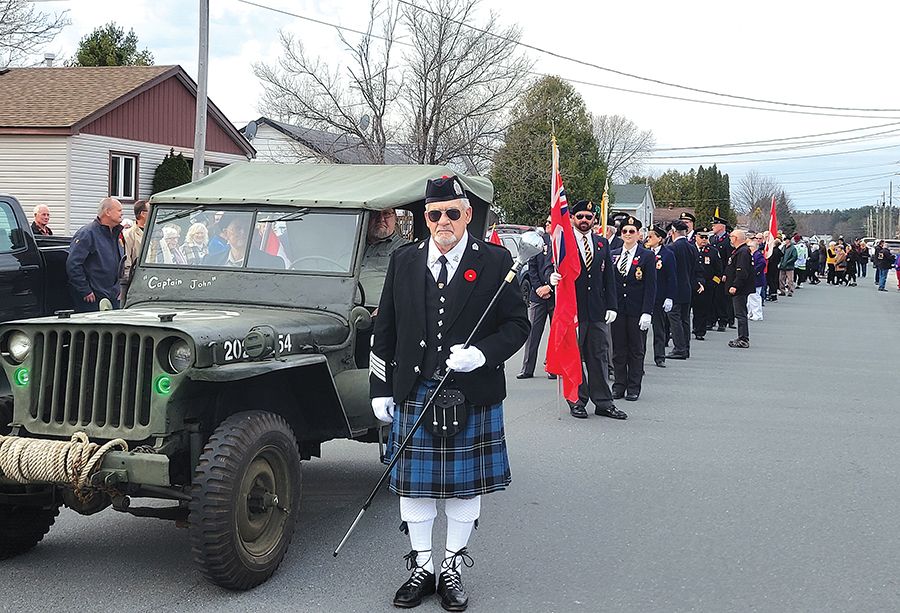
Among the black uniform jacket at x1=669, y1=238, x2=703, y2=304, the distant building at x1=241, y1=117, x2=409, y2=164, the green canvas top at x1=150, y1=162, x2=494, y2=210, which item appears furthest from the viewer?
the distant building at x1=241, y1=117, x2=409, y2=164

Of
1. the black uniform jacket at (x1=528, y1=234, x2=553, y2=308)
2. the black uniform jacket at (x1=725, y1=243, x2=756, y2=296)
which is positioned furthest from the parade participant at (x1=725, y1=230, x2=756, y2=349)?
the black uniform jacket at (x1=528, y1=234, x2=553, y2=308)

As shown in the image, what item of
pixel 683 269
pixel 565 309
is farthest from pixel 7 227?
pixel 683 269

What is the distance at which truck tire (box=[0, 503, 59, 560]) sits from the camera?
17.7ft

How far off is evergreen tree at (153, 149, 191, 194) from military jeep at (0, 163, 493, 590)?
2385 cm

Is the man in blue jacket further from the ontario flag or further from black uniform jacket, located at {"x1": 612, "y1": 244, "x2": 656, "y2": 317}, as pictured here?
black uniform jacket, located at {"x1": 612, "y1": 244, "x2": 656, "y2": 317}

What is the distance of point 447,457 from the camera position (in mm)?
4961

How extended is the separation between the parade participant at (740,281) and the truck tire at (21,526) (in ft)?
45.1

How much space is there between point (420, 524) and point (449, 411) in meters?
0.58

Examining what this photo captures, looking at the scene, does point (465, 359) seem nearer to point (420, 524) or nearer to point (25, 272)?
point (420, 524)

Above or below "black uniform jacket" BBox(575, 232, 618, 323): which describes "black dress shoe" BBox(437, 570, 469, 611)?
below

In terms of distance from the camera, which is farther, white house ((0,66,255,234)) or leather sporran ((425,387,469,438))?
white house ((0,66,255,234))

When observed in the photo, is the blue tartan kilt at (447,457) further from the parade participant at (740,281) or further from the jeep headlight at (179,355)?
the parade participant at (740,281)

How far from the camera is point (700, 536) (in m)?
6.18

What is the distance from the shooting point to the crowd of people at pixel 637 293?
10.2 metres
